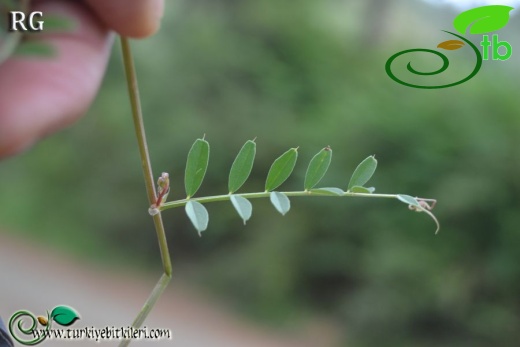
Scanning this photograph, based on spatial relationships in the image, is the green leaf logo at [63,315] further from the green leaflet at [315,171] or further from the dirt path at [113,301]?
the dirt path at [113,301]

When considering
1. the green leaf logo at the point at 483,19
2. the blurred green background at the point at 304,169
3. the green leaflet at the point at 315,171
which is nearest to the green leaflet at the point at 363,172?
the green leaflet at the point at 315,171

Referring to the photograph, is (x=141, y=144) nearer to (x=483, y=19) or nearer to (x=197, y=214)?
(x=197, y=214)

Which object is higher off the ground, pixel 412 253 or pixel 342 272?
pixel 412 253

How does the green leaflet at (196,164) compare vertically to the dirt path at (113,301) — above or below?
above

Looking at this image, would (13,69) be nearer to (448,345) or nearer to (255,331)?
(448,345)

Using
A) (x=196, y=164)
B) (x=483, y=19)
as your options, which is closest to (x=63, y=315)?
(x=196, y=164)

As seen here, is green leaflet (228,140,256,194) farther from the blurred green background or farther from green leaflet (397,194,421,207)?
the blurred green background

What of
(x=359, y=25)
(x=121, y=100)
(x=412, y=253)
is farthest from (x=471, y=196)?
(x=121, y=100)
